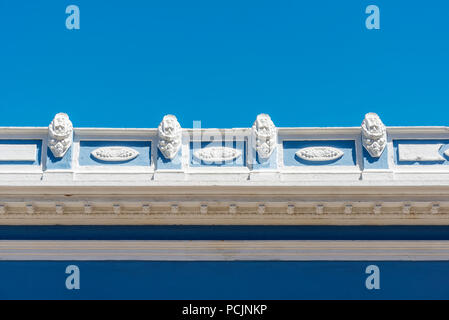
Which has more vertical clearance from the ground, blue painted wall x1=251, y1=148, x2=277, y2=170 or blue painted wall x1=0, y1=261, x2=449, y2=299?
blue painted wall x1=251, y1=148, x2=277, y2=170

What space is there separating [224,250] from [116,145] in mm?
2455

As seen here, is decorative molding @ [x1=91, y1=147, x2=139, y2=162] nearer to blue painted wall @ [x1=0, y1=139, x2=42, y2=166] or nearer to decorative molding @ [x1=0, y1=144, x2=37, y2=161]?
blue painted wall @ [x1=0, y1=139, x2=42, y2=166]

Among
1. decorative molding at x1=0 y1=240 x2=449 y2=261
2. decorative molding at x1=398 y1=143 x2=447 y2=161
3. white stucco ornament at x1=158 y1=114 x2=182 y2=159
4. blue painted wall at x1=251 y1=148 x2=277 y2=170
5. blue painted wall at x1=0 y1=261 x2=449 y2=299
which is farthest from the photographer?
decorative molding at x1=398 y1=143 x2=447 y2=161

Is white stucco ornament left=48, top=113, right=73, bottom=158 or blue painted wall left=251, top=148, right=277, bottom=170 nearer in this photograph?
blue painted wall left=251, top=148, right=277, bottom=170

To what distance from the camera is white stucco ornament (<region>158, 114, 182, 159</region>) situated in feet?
43.2

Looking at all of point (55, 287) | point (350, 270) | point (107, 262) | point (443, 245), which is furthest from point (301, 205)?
point (55, 287)

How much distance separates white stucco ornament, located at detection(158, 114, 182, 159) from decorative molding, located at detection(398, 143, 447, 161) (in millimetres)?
3501

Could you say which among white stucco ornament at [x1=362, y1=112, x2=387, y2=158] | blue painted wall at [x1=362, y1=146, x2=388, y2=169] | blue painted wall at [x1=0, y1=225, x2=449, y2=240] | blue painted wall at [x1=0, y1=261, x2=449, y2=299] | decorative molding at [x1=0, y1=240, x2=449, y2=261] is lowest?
blue painted wall at [x1=0, y1=261, x2=449, y2=299]

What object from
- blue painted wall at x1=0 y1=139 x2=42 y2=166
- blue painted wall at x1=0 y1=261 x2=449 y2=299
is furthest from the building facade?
blue painted wall at x1=0 y1=139 x2=42 y2=166

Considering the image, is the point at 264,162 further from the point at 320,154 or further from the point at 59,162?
the point at 59,162

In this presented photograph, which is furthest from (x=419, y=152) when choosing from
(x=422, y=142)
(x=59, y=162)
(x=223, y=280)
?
(x=59, y=162)

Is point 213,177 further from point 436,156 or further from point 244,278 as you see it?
point 436,156

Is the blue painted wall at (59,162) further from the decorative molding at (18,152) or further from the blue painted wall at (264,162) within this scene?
the blue painted wall at (264,162)

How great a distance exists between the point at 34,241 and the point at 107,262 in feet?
3.70
